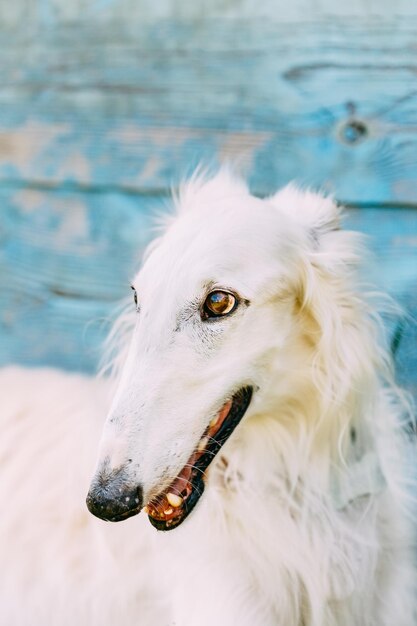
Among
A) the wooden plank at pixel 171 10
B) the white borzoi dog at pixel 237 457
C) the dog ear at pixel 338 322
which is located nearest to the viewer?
the white borzoi dog at pixel 237 457

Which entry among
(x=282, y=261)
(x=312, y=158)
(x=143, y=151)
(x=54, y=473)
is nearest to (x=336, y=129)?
(x=312, y=158)

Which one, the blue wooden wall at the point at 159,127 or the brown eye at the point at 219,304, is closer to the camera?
the brown eye at the point at 219,304

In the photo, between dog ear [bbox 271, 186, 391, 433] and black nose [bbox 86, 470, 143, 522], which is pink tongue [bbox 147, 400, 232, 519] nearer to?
black nose [bbox 86, 470, 143, 522]

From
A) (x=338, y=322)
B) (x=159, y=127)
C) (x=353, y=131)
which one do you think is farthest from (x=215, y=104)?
(x=338, y=322)

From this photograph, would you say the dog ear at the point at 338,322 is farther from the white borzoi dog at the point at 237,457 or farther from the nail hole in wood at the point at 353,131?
the nail hole in wood at the point at 353,131

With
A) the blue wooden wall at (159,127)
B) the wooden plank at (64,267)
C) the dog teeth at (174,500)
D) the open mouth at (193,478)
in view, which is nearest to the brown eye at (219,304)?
the open mouth at (193,478)

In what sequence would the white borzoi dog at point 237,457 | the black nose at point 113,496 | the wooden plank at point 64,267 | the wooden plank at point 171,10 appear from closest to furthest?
the black nose at point 113,496 < the white borzoi dog at point 237,457 < the wooden plank at point 171,10 < the wooden plank at point 64,267

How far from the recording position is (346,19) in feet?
5.32

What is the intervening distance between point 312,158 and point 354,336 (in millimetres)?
605

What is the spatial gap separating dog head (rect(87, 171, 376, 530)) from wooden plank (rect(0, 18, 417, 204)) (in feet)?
1.41

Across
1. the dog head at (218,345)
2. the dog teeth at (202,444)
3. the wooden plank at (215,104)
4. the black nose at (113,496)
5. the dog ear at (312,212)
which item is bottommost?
the black nose at (113,496)

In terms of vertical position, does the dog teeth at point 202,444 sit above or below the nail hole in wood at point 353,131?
below

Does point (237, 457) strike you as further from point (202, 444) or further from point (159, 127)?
point (159, 127)

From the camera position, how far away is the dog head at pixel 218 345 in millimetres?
1067
